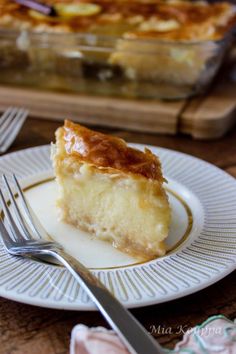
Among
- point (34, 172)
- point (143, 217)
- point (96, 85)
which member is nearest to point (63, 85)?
point (96, 85)

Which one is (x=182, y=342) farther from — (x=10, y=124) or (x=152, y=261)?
(x=10, y=124)

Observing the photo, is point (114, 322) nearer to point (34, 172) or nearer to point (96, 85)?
point (34, 172)

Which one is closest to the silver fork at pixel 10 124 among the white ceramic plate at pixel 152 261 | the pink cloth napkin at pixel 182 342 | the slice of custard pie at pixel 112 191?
the white ceramic plate at pixel 152 261

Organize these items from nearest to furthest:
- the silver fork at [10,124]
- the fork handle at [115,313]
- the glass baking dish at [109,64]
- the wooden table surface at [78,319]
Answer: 1. the fork handle at [115,313]
2. the wooden table surface at [78,319]
3. the silver fork at [10,124]
4. the glass baking dish at [109,64]

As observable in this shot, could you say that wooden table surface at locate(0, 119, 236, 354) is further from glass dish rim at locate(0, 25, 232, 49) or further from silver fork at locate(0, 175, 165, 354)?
glass dish rim at locate(0, 25, 232, 49)

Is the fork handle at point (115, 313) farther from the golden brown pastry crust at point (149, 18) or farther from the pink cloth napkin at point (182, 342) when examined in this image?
the golden brown pastry crust at point (149, 18)

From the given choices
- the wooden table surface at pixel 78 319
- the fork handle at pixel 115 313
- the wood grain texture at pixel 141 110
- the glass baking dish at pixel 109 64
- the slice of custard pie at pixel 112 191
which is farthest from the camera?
the glass baking dish at pixel 109 64

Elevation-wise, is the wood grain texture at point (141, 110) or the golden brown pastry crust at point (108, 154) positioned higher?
the golden brown pastry crust at point (108, 154)
